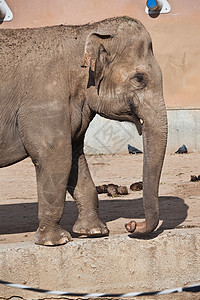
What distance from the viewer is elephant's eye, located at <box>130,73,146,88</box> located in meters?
5.56

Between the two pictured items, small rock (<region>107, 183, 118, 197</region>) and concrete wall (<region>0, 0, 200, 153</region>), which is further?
concrete wall (<region>0, 0, 200, 153</region>)

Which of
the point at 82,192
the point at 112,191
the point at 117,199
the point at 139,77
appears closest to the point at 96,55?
the point at 139,77

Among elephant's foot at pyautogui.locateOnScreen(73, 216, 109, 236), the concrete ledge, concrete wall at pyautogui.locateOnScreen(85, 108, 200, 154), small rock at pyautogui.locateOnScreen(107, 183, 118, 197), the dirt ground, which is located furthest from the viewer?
concrete wall at pyautogui.locateOnScreen(85, 108, 200, 154)

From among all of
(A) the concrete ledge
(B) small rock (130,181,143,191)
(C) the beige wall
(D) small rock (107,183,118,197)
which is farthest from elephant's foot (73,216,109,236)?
(C) the beige wall

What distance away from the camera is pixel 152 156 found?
5.45m

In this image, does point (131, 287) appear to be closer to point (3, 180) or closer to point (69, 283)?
point (69, 283)

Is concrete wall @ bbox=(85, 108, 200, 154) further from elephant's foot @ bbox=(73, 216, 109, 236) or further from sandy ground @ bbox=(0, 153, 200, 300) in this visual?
elephant's foot @ bbox=(73, 216, 109, 236)

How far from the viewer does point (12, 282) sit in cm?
536

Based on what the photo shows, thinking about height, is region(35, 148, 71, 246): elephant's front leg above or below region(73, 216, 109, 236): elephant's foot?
above

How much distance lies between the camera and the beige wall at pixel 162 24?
43.2 feet

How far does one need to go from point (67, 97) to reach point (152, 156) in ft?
2.93

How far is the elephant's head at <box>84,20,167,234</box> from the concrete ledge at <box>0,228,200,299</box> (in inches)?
9.5

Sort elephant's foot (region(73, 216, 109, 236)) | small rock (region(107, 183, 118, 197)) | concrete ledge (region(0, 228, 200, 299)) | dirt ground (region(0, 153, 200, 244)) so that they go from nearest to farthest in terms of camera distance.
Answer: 1. concrete ledge (region(0, 228, 200, 299))
2. elephant's foot (region(73, 216, 109, 236))
3. dirt ground (region(0, 153, 200, 244))
4. small rock (region(107, 183, 118, 197))

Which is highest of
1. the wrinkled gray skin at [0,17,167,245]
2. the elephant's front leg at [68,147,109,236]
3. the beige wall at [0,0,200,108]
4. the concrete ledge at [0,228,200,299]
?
the beige wall at [0,0,200,108]
